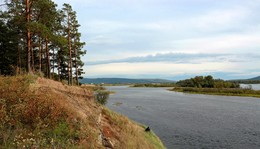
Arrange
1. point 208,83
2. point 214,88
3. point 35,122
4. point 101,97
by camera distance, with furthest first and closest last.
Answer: point 208,83 < point 214,88 < point 101,97 < point 35,122

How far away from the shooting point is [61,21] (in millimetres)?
38562

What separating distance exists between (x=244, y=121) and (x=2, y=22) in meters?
40.1

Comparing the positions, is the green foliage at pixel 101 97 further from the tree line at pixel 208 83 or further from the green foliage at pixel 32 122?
the tree line at pixel 208 83

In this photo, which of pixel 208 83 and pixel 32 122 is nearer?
pixel 32 122

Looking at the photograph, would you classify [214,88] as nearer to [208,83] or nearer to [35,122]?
[208,83]

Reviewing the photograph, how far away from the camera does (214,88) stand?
342 ft

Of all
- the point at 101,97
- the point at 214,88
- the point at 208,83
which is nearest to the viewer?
the point at 101,97

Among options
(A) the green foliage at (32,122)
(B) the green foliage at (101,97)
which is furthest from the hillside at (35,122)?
(B) the green foliage at (101,97)

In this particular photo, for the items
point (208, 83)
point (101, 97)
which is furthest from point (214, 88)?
point (101, 97)

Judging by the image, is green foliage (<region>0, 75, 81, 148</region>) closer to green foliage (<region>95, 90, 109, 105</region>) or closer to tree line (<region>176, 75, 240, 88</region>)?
green foliage (<region>95, 90, 109, 105</region>)

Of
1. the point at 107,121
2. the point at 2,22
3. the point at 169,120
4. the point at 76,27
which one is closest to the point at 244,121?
the point at 169,120

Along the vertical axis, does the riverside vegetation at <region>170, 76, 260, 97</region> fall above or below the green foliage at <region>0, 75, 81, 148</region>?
below

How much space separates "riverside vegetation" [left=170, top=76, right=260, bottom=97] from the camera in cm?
8731

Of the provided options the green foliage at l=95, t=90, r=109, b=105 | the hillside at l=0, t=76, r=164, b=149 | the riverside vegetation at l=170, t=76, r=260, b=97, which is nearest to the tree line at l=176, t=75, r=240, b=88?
the riverside vegetation at l=170, t=76, r=260, b=97
